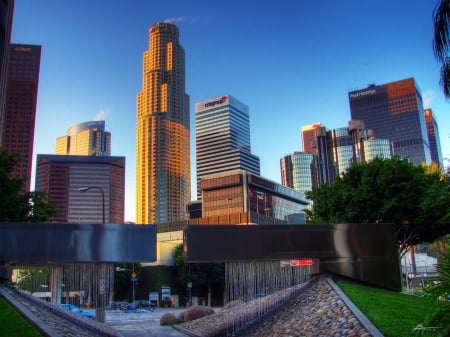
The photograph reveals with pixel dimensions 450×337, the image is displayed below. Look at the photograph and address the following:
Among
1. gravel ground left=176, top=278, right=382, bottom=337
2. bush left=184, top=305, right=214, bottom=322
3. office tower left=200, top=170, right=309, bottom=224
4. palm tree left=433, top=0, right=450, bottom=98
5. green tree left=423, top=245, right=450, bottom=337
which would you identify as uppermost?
office tower left=200, top=170, right=309, bottom=224

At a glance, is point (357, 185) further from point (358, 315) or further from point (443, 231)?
point (358, 315)

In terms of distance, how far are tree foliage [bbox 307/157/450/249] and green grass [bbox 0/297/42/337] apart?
24.2m

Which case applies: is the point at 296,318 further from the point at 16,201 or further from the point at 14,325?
the point at 16,201

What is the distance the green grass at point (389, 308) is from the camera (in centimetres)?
1691

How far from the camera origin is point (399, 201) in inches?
1371

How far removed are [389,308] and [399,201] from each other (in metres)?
16.2

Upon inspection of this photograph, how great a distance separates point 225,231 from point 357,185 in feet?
59.6

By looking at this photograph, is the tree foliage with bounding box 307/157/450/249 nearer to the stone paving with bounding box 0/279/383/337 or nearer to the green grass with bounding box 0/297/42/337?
the stone paving with bounding box 0/279/383/337

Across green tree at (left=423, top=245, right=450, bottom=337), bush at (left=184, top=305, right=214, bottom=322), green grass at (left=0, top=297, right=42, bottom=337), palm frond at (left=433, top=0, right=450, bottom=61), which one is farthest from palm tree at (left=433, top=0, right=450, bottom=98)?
bush at (left=184, top=305, right=214, bottom=322)

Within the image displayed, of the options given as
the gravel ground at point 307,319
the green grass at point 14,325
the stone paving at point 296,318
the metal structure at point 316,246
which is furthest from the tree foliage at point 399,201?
the green grass at point 14,325

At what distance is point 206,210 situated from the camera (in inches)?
6280

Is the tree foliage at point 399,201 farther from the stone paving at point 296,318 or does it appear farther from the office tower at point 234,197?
the office tower at point 234,197

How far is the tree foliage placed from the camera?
112ft

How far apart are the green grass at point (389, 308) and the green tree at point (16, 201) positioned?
22644 mm
